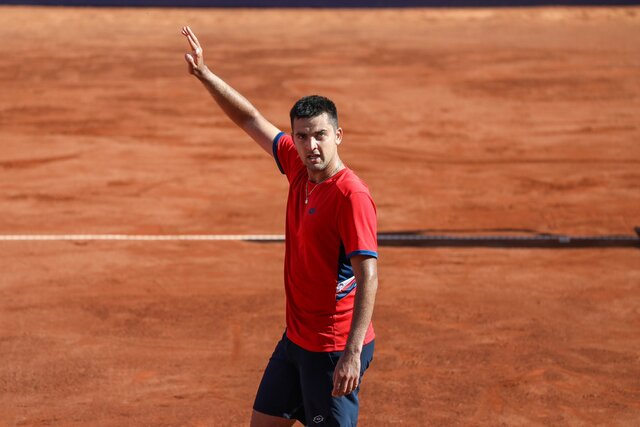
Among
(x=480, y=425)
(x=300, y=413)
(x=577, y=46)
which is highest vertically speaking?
(x=577, y=46)

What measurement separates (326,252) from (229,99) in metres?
1.14

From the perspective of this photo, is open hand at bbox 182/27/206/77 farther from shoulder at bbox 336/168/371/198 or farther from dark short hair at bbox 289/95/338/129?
shoulder at bbox 336/168/371/198

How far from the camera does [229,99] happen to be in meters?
5.46

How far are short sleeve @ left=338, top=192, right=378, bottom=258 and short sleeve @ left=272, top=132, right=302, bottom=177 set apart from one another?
2.21 ft

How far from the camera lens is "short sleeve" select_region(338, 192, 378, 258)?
15.0 ft

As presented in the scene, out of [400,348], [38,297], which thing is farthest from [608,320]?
[38,297]

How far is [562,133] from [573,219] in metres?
5.22

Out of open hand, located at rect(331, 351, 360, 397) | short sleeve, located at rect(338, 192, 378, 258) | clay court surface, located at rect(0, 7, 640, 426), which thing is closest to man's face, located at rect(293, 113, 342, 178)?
short sleeve, located at rect(338, 192, 378, 258)

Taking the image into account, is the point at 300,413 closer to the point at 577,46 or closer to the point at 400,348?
the point at 400,348

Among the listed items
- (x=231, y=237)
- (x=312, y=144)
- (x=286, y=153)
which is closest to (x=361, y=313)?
(x=312, y=144)

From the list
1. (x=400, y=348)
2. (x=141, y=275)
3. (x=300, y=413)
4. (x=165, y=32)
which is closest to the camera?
(x=300, y=413)

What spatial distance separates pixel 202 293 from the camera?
994 cm

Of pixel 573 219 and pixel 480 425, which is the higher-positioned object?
pixel 573 219

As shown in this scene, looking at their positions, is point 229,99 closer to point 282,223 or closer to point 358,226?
point 358,226
